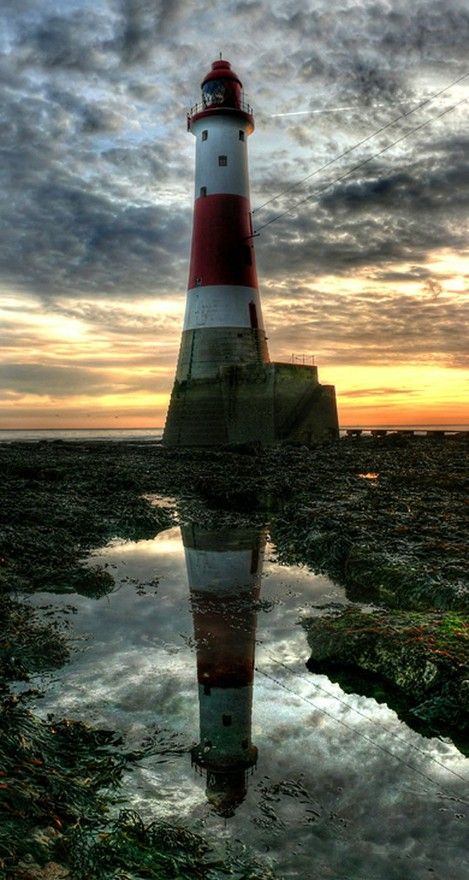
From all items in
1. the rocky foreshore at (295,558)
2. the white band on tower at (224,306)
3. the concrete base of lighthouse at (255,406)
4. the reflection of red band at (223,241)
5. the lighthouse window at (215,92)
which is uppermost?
the lighthouse window at (215,92)

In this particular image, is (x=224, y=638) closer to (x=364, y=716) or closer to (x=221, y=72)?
(x=364, y=716)

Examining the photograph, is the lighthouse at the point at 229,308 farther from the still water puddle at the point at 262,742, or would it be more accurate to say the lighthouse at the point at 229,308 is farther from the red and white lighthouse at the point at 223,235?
the still water puddle at the point at 262,742

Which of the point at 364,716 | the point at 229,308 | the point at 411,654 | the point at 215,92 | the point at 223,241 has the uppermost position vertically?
the point at 215,92

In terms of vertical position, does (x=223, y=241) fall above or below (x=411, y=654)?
above

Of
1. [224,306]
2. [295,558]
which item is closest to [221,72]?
[224,306]

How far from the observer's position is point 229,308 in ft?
87.2

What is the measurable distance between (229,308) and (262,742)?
2442 centimetres

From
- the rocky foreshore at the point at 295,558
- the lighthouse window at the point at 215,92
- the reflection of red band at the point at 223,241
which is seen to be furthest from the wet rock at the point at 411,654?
the lighthouse window at the point at 215,92

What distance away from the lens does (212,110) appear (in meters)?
26.5

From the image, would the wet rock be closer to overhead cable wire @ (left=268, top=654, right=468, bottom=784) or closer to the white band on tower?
overhead cable wire @ (left=268, top=654, right=468, bottom=784)

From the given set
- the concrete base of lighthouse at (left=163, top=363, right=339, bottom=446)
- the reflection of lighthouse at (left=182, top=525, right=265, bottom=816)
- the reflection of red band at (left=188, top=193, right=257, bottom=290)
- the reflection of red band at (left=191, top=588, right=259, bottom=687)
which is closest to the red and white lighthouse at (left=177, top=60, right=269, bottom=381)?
the reflection of red band at (left=188, top=193, right=257, bottom=290)

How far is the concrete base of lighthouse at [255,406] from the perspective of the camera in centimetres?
2602

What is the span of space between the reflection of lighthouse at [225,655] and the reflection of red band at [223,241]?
1971 centimetres

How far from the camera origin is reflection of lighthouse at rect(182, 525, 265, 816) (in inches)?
125
